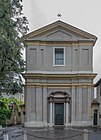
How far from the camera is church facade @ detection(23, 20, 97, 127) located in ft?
134

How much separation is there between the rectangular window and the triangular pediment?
1.38 meters

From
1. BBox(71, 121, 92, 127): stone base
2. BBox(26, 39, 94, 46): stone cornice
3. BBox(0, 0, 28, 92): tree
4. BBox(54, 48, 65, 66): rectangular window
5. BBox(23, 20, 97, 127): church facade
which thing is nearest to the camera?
BBox(0, 0, 28, 92): tree

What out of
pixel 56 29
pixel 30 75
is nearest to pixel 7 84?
pixel 30 75

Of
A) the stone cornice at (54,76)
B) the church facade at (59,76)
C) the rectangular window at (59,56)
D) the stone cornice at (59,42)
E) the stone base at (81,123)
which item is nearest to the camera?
the stone base at (81,123)

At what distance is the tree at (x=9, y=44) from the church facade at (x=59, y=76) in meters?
15.6

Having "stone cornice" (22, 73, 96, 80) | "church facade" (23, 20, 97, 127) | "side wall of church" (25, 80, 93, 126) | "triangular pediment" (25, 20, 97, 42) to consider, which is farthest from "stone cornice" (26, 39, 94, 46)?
"side wall of church" (25, 80, 93, 126)

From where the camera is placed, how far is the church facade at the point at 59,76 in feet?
134

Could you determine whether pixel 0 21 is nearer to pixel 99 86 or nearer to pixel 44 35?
pixel 44 35

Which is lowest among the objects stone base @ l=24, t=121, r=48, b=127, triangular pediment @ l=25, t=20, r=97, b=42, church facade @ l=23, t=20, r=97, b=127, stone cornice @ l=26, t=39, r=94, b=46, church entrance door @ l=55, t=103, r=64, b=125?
stone base @ l=24, t=121, r=48, b=127

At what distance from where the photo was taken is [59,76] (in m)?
41.1

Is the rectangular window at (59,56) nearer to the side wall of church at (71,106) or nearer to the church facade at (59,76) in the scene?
the church facade at (59,76)

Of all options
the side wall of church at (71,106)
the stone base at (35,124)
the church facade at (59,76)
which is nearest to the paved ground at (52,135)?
the stone base at (35,124)

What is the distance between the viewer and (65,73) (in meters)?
41.4

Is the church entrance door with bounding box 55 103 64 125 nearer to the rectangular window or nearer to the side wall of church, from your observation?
the side wall of church
